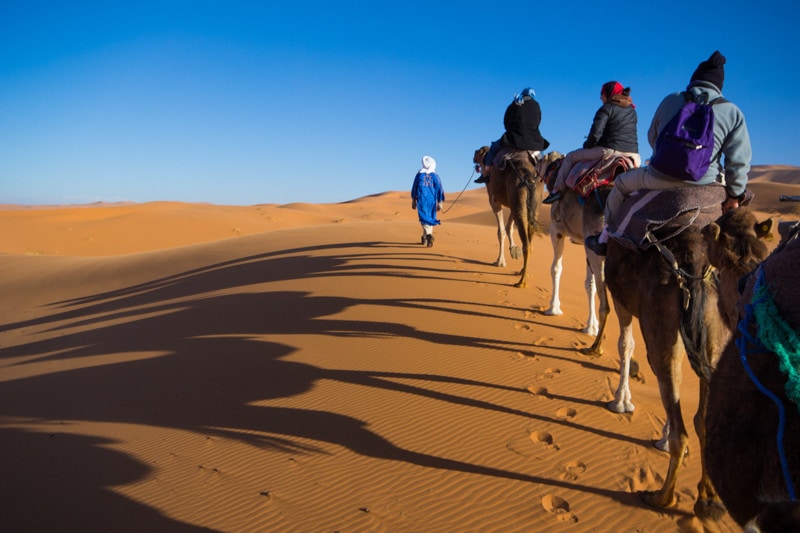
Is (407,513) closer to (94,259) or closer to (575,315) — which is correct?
(575,315)

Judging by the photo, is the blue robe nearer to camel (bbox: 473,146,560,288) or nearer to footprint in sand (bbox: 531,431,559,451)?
camel (bbox: 473,146,560,288)

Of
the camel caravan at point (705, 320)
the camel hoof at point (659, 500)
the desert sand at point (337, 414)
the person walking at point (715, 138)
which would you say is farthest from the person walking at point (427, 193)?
the camel hoof at point (659, 500)

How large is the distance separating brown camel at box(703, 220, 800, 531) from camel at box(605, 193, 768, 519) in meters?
1.83

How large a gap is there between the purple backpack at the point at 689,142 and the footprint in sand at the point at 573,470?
255cm

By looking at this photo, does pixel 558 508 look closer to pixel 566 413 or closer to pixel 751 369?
pixel 566 413

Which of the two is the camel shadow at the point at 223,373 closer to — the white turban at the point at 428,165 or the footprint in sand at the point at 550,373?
the footprint in sand at the point at 550,373

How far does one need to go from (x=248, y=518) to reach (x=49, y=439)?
3063 mm

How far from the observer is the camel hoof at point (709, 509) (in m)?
3.69

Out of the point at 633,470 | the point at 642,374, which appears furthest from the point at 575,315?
the point at 633,470

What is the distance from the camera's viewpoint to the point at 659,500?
3879 mm

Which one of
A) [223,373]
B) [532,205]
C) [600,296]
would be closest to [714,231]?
[600,296]

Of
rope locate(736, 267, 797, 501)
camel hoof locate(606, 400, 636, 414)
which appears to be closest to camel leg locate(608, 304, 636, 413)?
camel hoof locate(606, 400, 636, 414)

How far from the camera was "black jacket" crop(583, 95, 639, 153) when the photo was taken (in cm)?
659

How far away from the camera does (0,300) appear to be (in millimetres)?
15953
